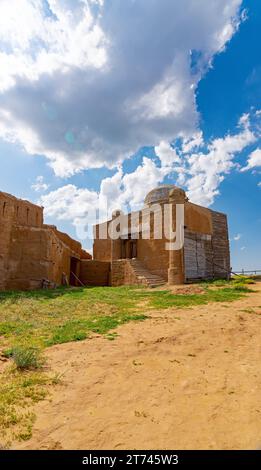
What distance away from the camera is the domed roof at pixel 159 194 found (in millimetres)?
26962

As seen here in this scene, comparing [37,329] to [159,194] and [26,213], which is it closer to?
[26,213]

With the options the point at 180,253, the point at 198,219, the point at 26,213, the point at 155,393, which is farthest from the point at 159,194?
the point at 155,393

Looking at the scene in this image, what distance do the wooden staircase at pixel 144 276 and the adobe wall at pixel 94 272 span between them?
4496mm

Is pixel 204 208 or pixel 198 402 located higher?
pixel 204 208

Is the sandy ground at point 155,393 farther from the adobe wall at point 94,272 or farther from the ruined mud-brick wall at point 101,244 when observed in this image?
the ruined mud-brick wall at point 101,244

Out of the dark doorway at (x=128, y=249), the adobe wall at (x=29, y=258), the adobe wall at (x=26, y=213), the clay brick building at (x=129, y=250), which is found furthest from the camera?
the dark doorway at (x=128, y=249)

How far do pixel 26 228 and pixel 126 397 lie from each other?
14393 mm

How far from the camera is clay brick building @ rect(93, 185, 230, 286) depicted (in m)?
18.9

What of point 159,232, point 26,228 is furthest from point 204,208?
point 26,228

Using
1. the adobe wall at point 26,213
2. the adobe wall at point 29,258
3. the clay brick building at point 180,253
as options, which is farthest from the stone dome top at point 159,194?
the adobe wall at point 29,258

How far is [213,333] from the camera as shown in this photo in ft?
22.0

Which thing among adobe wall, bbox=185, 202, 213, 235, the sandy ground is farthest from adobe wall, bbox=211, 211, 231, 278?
the sandy ground

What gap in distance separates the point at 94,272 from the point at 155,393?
2190 centimetres
